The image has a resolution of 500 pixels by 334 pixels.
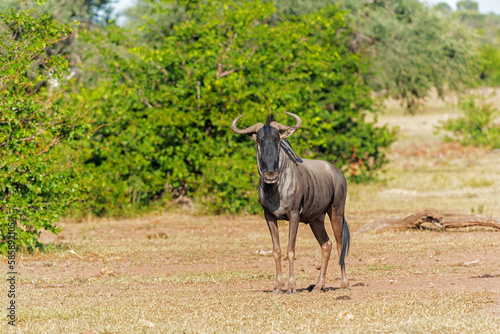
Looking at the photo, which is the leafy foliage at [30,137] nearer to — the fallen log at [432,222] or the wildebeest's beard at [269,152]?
the wildebeest's beard at [269,152]

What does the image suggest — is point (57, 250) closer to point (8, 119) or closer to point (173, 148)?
point (8, 119)

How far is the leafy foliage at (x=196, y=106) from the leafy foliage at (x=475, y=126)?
25963 millimetres

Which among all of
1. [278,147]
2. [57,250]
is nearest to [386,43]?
[57,250]

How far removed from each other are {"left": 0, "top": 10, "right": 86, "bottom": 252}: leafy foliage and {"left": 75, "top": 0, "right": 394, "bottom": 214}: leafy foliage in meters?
4.41

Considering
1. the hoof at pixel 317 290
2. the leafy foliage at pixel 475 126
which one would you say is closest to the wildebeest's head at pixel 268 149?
the hoof at pixel 317 290

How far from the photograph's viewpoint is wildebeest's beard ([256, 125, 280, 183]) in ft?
26.0

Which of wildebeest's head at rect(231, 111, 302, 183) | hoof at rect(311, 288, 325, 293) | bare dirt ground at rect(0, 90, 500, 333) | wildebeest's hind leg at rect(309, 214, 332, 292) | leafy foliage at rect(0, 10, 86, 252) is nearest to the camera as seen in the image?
bare dirt ground at rect(0, 90, 500, 333)

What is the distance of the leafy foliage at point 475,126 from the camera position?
41.5 metres

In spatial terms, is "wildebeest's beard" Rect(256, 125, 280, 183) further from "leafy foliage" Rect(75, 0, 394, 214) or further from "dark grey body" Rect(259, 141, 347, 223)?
"leafy foliage" Rect(75, 0, 394, 214)

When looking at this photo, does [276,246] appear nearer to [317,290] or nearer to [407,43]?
[317,290]

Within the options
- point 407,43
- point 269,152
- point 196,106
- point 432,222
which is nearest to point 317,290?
point 269,152

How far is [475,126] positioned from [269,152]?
124 feet

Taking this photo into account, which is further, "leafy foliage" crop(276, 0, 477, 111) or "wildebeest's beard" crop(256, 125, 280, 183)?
"leafy foliage" crop(276, 0, 477, 111)

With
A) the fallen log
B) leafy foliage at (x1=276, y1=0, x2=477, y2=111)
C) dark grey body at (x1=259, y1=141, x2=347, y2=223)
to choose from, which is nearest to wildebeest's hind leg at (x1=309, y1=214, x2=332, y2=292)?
dark grey body at (x1=259, y1=141, x2=347, y2=223)
